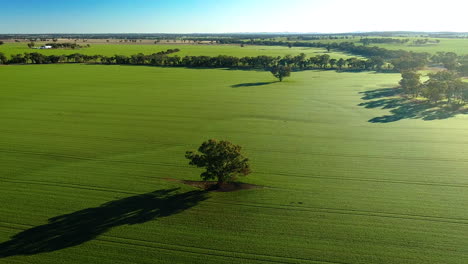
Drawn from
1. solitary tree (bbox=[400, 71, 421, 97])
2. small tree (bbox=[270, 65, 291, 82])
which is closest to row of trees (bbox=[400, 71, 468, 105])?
solitary tree (bbox=[400, 71, 421, 97])

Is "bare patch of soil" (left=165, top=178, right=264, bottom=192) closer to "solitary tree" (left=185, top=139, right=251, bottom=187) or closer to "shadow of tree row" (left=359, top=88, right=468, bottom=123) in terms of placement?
"solitary tree" (left=185, top=139, right=251, bottom=187)

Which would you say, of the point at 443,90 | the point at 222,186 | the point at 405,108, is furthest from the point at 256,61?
the point at 222,186

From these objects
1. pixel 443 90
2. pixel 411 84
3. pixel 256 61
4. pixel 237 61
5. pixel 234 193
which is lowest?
pixel 234 193

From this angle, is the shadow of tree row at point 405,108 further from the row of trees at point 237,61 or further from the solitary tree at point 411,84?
the row of trees at point 237,61

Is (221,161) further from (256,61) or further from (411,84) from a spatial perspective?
(256,61)

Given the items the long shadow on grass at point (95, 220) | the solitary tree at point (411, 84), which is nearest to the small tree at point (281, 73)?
the solitary tree at point (411, 84)
